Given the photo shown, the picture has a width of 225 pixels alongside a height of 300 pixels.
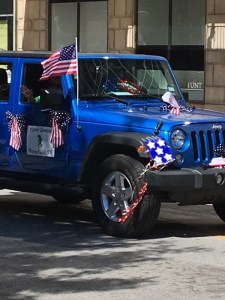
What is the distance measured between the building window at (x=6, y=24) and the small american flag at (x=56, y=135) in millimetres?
13880

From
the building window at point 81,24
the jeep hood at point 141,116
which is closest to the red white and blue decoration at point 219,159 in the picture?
the jeep hood at point 141,116

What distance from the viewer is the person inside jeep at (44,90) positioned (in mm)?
8359

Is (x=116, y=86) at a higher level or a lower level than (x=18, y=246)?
higher

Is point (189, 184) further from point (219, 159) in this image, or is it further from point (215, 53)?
point (215, 53)

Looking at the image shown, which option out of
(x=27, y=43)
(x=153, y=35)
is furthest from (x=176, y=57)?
(x=27, y=43)

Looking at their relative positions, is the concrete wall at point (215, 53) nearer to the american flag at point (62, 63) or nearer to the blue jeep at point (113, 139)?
the blue jeep at point (113, 139)

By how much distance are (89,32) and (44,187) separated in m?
12.2

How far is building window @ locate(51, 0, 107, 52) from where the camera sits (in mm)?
19734

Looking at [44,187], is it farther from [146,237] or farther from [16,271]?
[16,271]

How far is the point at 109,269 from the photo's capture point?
6.29 m

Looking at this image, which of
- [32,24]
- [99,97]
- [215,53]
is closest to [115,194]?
[99,97]

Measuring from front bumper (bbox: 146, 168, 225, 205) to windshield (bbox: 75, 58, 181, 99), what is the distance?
5.29 ft

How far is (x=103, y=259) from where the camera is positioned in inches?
263

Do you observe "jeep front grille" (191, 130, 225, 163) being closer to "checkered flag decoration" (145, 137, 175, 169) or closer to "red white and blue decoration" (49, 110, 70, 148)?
"checkered flag decoration" (145, 137, 175, 169)
